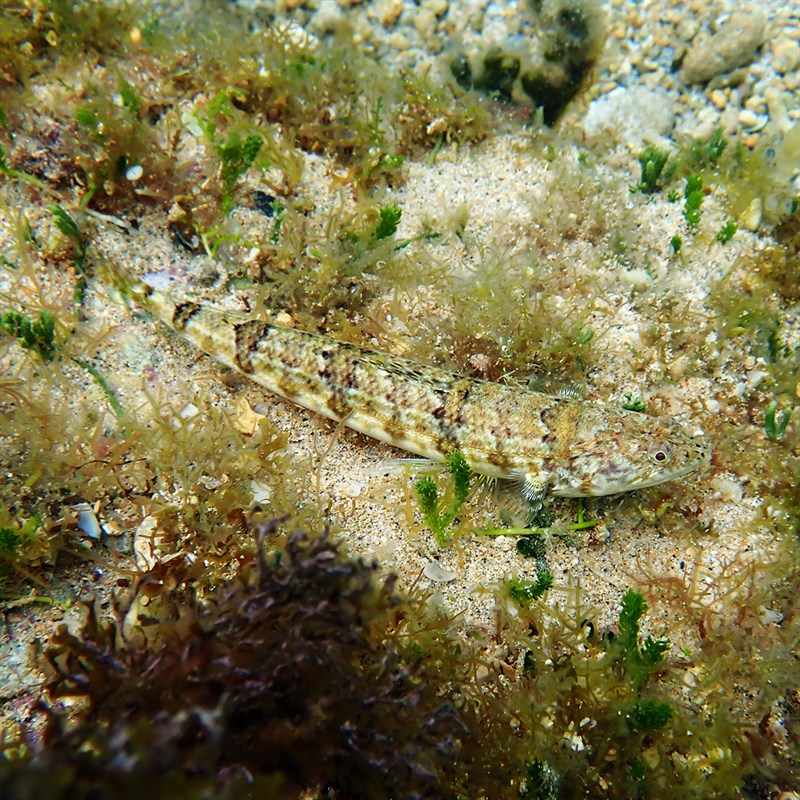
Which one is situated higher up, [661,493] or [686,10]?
[686,10]

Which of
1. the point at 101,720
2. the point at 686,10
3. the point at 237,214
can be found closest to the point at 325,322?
the point at 237,214

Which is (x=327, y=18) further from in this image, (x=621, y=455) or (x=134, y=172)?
(x=621, y=455)

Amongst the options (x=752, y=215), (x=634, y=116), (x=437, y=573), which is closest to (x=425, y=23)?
(x=634, y=116)

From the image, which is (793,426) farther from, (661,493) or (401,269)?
(401,269)

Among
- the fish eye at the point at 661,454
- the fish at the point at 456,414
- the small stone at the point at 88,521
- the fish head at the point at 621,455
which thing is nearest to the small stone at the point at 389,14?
the fish at the point at 456,414

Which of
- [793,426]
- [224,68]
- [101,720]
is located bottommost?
[101,720]

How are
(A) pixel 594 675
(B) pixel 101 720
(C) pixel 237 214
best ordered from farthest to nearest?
(C) pixel 237 214, (A) pixel 594 675, (B) pixel 101 720
